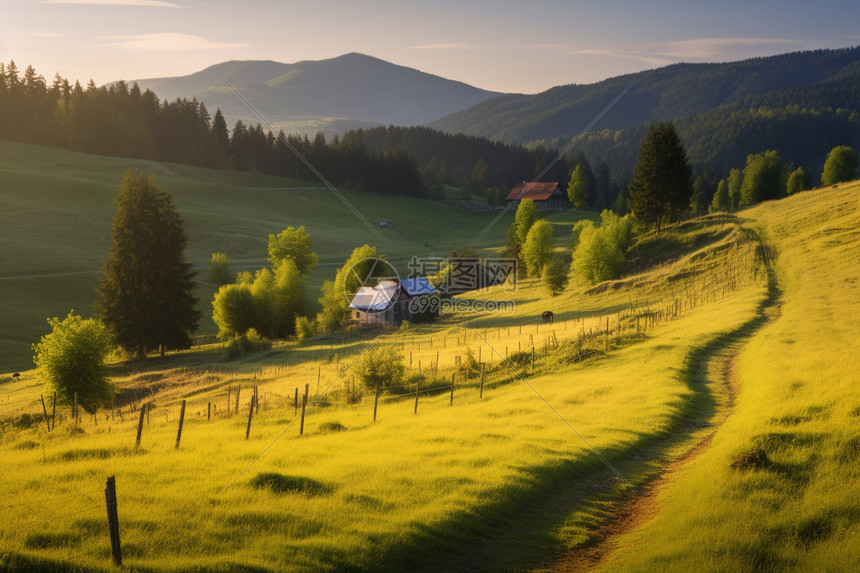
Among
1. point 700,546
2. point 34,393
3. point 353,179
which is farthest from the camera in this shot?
point 353,179

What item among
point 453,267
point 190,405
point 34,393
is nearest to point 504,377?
point 190,405

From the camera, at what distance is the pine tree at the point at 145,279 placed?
6034 cm

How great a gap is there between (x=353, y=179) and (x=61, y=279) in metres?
112

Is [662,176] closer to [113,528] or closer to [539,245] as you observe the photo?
[539,245]

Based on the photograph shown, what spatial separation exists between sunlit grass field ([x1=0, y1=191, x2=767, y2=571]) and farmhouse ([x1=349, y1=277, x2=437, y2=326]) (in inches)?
1225

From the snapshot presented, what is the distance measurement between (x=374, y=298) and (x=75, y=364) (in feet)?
124

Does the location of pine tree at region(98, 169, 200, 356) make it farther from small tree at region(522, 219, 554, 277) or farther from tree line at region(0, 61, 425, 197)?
tree line at region(0, 61, 425, 197)

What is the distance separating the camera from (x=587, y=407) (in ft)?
84.8

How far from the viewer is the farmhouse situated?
72.9 metres

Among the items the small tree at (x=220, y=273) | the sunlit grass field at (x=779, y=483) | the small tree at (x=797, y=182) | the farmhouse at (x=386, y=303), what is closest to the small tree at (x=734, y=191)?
the small tree at (x=797, y=182)

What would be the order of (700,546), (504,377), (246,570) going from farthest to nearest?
(504,377)
(700,546)
(246,570)

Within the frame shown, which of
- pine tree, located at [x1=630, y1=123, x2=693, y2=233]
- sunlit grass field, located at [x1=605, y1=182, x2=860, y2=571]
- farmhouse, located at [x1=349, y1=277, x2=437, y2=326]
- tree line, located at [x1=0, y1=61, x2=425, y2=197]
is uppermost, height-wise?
tree line, located at [x1=0, y1=61, x2=425, y2=197]

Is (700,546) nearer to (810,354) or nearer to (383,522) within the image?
(383,522)

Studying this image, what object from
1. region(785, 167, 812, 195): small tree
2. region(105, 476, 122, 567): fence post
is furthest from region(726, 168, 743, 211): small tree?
region(105, 476, 122, 567): fence post
